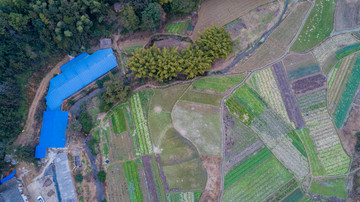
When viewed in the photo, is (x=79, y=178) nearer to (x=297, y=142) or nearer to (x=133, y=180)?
(x=133, y=180)

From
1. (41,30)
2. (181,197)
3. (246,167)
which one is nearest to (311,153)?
(246,167)

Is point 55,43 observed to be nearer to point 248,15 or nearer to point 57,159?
point 57,159

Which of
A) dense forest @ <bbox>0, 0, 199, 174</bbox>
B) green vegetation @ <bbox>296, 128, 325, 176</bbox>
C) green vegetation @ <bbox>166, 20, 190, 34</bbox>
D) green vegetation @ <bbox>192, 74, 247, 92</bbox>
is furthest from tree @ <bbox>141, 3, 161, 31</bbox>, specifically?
green vegetation @ <bbox>296, 128, 325, 176</bbox>

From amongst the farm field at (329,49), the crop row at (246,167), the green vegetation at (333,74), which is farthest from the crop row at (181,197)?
the farm field at (329,49)

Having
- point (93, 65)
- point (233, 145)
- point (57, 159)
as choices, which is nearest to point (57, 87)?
point (93, 65)

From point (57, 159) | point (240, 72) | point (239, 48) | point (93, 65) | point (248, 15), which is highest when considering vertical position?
point (248, 15)
